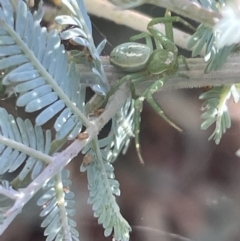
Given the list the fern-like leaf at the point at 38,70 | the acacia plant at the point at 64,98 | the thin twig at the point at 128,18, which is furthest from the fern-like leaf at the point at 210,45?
the thin twig at the point at 128,18

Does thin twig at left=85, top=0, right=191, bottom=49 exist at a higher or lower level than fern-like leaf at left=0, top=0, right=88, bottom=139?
lower

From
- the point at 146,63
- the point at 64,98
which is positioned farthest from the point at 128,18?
the point at 64,98

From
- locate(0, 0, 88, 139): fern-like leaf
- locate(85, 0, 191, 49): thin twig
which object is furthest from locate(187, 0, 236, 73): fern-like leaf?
locate(85, 0, 191, 49): thin twig

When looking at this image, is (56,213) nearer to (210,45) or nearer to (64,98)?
(64,98)

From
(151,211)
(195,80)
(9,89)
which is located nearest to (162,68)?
(195,80)

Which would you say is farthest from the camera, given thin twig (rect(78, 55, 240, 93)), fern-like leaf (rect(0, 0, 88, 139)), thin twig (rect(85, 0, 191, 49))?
thin twig (rect(85, 0, 191, 49))

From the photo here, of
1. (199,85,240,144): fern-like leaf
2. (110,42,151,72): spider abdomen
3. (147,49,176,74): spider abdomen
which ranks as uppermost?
(110,42,151,72): spider abdomen

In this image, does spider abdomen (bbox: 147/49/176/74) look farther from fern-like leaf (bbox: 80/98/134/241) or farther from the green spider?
fern-like leaf (bbox: 80/98/134/241)

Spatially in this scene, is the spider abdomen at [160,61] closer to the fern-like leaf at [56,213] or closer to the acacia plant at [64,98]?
the acacia plant at [64,98]
